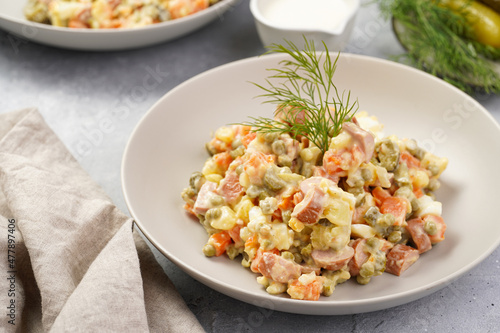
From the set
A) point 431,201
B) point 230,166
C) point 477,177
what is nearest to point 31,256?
point 230,166

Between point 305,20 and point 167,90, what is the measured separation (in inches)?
42.2

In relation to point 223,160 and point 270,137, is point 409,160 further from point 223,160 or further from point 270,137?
point 223,160

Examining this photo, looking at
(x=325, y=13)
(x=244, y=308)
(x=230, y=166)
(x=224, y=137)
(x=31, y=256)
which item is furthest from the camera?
(x=325, y=13)

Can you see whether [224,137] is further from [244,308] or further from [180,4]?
[180,4]

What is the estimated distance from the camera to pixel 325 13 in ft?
12.7

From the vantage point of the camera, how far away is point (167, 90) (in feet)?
12.6

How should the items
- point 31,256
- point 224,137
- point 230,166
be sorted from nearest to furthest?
point 31,256 → point 230,166 → point 224,137

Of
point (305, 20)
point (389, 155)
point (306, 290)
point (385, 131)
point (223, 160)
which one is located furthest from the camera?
point (305, 20)

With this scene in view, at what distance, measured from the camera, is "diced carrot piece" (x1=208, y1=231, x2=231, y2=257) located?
2.43 meters

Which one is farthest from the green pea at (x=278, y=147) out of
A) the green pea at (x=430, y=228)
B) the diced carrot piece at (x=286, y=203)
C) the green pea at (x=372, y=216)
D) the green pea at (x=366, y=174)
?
the green pea at (x=430, y=228)

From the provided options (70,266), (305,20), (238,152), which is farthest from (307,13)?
(70,266)

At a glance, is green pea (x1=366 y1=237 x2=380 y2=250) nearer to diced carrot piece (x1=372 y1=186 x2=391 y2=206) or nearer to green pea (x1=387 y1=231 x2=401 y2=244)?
green pea (x1=387 y1=231 x2=401 y2=244)

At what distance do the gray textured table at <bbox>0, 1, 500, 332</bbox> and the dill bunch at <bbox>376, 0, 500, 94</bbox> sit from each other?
0.16m

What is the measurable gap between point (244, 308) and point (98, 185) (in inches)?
42.0
